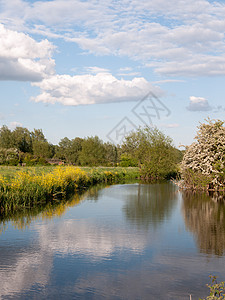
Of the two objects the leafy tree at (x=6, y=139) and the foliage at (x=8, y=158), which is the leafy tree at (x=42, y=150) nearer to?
the leafy tree at (x=6, y=139)

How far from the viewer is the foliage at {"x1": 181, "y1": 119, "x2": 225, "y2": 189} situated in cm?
2215

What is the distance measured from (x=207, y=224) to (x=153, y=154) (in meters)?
31.7

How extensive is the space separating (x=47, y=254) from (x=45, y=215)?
565 centimetres

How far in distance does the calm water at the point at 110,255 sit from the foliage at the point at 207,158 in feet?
29.8

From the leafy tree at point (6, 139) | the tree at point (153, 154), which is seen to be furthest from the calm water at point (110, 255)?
the leafy tree at point (6, 139)

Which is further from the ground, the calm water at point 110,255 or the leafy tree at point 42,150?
the leafy tree at point 42,150

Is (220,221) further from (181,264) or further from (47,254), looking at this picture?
(47,254)

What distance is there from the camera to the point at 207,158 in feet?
73.5

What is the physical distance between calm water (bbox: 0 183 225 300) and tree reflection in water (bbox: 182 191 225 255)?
3 cm

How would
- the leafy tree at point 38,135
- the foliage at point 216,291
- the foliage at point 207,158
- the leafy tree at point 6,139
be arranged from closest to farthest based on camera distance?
1. the foliage at point 216,291
2. the foliage at point 207,158
3. the leafy tree at point 6,139
4. the leafy tree at point 38,135

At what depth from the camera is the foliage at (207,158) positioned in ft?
72.7

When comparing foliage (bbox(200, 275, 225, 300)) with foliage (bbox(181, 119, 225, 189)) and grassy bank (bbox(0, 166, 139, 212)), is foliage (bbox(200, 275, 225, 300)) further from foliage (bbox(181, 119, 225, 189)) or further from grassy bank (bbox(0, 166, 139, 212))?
foliage (bbox(181, 119, 225, 189))

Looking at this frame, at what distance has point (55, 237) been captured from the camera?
965cm

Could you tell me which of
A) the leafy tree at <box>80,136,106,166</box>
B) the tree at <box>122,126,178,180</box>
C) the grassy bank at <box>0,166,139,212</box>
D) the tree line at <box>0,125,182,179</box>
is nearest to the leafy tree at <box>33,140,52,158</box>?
the tree line at <box>0,125,182,179</box>
